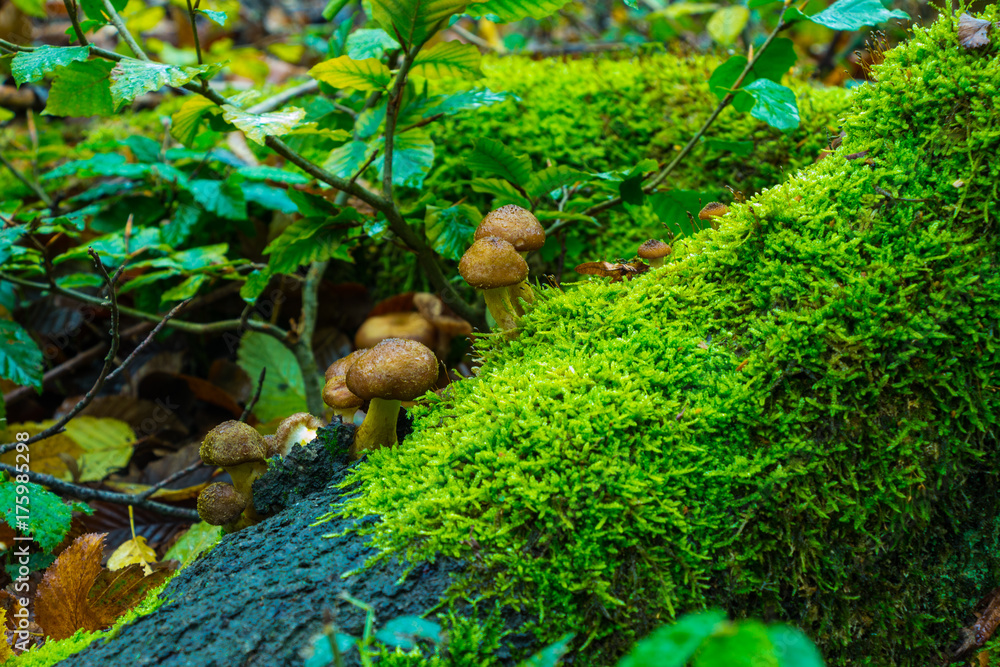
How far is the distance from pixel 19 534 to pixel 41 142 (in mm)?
2939

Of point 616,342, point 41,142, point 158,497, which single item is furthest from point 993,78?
point 41,142

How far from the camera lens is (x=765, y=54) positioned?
239 cm

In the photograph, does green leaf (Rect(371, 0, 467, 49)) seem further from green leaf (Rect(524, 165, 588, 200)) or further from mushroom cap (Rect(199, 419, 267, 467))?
mushroom cap (Rect(199, 419, 267, 467))

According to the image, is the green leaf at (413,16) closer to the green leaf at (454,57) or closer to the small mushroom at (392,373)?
the green leaf at (454,57)

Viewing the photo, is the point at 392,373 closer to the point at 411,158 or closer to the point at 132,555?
the point at 411,158

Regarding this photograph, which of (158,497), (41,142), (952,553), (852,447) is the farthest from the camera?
(41,142)

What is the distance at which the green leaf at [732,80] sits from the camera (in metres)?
2.34

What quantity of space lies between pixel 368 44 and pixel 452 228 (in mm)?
789

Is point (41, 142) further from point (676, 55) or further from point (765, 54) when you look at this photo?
point (765, 54)

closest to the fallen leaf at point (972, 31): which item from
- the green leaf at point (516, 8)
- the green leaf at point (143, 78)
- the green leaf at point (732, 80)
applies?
the green leaf at point (732, 80)

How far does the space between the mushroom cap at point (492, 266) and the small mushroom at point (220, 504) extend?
0.95 metres

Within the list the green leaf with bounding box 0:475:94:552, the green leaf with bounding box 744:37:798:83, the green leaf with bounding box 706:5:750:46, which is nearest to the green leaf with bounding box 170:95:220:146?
the green leaf with bounding box 0:475:94:552

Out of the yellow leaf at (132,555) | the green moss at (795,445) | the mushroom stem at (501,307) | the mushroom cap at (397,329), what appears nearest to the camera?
the green moss at (795,445)

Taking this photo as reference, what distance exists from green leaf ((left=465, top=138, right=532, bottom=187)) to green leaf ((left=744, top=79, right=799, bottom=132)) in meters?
0.85
